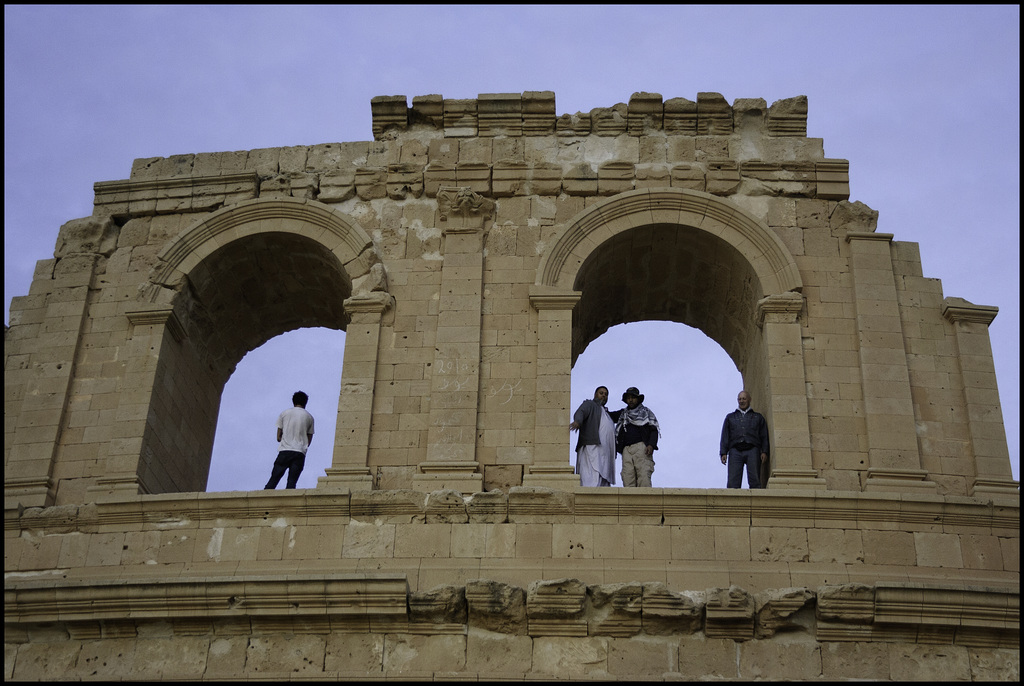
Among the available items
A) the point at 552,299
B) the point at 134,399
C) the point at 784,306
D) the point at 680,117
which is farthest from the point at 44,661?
the point at 680,117

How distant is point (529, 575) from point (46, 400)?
5921mm

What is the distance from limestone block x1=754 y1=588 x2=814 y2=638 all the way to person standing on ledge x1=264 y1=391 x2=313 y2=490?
5597 mm

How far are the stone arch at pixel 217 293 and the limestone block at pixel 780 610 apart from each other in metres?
5.38

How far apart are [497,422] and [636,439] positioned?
6.31 ft

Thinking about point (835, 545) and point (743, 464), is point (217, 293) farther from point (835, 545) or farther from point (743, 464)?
point (835, 545)

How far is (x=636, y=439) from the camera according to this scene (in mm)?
15609

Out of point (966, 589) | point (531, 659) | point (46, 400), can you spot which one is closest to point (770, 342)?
point (966, 589)

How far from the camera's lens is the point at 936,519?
1359 cm

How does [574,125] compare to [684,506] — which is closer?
[684,506]

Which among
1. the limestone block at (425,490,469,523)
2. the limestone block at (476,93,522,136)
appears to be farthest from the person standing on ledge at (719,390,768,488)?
the limestone block at (476,93,522,136)

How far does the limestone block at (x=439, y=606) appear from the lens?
12766 mm

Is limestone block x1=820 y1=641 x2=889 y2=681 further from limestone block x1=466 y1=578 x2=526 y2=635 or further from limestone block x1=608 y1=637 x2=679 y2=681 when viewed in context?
limestone block x1=466 y1=578 x2=526 y2=635

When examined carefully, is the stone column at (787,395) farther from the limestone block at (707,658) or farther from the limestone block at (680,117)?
the limestone block at (680,117)

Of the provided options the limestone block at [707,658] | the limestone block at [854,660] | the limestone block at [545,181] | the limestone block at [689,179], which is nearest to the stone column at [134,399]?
the limestone block at [545,181]
